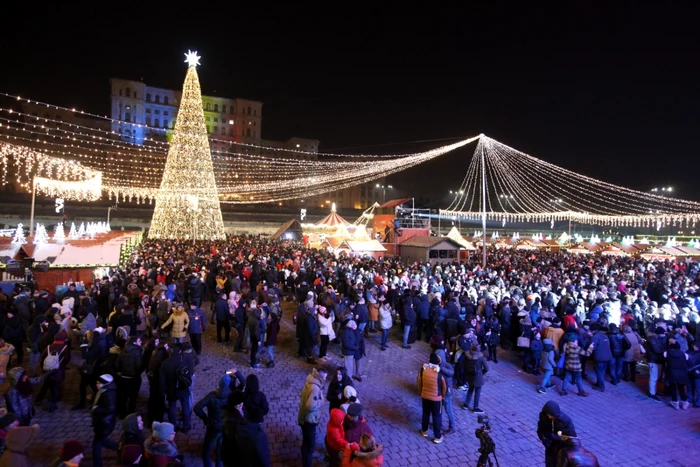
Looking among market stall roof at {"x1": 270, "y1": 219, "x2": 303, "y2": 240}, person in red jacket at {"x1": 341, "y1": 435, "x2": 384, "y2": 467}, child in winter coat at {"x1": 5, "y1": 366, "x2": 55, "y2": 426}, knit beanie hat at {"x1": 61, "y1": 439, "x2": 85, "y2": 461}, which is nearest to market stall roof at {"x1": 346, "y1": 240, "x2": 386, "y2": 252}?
market stall roof at {"x1": 270, "y1": 219, "x2": 303, "y2": 240}

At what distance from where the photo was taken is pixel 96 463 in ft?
15.0

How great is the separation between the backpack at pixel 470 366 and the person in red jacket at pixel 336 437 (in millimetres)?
2768

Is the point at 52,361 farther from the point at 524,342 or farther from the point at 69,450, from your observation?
the point at 524,342

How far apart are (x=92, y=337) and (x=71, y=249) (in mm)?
10352

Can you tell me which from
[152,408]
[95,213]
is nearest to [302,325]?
[152,408]

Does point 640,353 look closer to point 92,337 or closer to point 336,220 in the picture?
point 92,337

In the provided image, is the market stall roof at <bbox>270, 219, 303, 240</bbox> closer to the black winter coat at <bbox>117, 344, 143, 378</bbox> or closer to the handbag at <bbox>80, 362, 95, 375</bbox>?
the handbag at <bbox>80, 362, 95, 375</bbox>

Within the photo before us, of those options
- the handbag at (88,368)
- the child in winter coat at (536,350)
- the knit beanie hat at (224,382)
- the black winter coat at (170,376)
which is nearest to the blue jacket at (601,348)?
the child in winter coat at (536,350)

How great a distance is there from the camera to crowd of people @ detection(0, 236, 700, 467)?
4.14 meters

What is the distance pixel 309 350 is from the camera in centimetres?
839

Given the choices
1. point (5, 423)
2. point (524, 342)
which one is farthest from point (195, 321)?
point (524, 342)

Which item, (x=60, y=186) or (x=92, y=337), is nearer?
(x=92, y=337)

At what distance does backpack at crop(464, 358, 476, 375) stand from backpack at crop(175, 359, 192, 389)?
4262 mm

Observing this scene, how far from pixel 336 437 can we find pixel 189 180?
24.2 m
